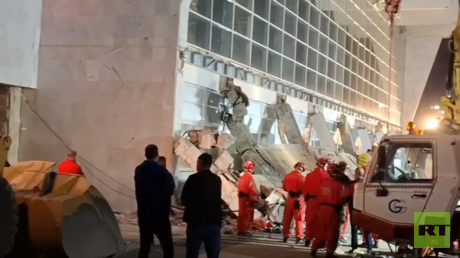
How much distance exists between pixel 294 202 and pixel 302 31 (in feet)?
42.7

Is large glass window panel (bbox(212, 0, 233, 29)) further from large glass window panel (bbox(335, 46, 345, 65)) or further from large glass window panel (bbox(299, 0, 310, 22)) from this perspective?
large glass window panel (bbox(335, 46, 345, 65))

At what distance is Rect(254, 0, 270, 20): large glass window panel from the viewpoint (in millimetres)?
18562

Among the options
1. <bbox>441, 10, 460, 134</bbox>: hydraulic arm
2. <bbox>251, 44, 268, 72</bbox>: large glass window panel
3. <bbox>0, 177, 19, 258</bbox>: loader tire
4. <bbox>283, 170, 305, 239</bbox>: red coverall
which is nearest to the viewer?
<bbox>0, 177, 19, 258</bbox>: loader tire

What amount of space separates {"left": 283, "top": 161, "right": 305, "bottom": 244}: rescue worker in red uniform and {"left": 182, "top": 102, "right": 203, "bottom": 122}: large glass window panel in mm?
4169

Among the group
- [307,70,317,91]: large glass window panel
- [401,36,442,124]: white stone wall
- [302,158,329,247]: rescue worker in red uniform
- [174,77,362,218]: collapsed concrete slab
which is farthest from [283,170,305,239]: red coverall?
[401,36,442,124]: white stone wall

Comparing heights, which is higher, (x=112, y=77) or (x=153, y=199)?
(x=112, y=77)

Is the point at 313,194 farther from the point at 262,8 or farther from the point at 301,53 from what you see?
the point at 301,53

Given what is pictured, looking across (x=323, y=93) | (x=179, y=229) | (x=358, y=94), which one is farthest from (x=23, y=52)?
(x=358, y=94)

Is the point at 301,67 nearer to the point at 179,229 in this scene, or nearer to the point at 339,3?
the point at 339,3

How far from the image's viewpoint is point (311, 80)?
23484 millimetres

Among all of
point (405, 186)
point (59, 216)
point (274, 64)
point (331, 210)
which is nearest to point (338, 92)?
point (274, 64)

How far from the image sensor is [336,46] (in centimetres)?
2697

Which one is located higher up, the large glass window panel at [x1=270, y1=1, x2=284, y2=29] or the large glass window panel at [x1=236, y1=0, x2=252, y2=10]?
the large glass window panel at [x1=270, y1=1, x2=284, y2=29]

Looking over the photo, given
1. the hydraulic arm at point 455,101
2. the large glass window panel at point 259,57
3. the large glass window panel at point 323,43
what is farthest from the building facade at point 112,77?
the large glass window panel at point 323,43
